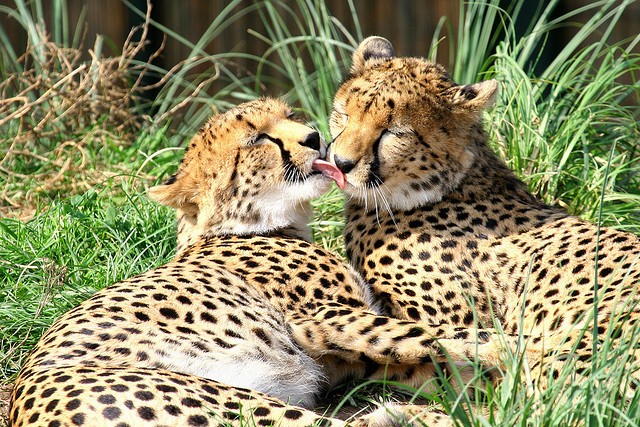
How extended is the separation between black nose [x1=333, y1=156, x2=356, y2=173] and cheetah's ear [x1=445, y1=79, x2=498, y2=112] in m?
0.56

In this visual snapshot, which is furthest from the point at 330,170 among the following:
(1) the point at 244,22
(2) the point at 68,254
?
(1) the point at 244,22

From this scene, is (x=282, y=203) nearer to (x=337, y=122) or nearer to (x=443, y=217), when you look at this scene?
(x=337, y=122)

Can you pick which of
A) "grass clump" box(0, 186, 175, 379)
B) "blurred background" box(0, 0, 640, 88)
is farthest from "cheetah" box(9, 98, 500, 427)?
"blurred background" box(0, 0, 640, 88)

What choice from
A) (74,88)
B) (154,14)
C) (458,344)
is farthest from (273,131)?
(154,14)

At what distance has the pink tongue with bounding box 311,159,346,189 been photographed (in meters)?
4.29

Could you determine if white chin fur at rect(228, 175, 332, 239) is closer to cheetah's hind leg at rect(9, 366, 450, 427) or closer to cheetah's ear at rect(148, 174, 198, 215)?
cheetah's ear at rect(148, 174, 198, 215)

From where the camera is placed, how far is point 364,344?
3.68 meters

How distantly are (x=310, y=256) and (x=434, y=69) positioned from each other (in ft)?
3.51

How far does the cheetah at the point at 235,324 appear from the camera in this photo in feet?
9.92

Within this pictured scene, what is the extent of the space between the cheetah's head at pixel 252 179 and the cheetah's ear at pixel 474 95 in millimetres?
613

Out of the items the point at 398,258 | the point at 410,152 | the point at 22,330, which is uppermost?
the point at 410,152

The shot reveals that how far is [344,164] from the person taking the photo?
4238mm

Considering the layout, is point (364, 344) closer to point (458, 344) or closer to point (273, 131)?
point (458, 344)

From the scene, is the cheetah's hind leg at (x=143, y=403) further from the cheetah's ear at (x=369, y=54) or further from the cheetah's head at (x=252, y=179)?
the cheetah's ear at (x=369, y=54)
